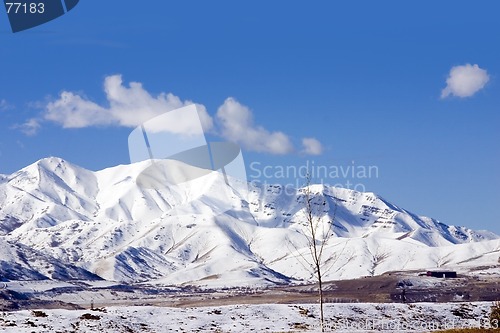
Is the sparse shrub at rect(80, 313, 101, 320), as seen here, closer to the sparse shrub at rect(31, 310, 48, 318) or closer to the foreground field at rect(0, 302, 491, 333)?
the foreground field at rect(0, 302, 491, 333)

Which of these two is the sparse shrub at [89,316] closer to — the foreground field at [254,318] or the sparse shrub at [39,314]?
the foreground field at [254,318]

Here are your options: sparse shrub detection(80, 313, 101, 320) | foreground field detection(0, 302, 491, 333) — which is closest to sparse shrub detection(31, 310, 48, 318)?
foreground field detection(0, 302, 491, 333)

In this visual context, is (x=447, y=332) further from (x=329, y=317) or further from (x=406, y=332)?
(x=329, y=317)

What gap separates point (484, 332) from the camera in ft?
168

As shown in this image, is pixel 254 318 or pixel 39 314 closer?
pixel 39 314

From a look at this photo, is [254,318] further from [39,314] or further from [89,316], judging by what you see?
[39,314]

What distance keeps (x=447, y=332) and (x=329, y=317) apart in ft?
79.0

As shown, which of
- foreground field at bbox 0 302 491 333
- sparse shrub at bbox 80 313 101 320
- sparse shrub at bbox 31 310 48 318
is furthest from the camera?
sparse shrub at bbox 80 313 101 320

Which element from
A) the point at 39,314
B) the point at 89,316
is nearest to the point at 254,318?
the point at 89,316

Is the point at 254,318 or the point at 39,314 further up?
the point at 39,314

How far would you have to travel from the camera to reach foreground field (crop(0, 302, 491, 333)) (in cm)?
6347

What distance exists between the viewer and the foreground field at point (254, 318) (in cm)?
6347

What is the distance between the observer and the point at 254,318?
72938 millimetres

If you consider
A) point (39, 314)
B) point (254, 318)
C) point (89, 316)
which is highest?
point (39, 314)
